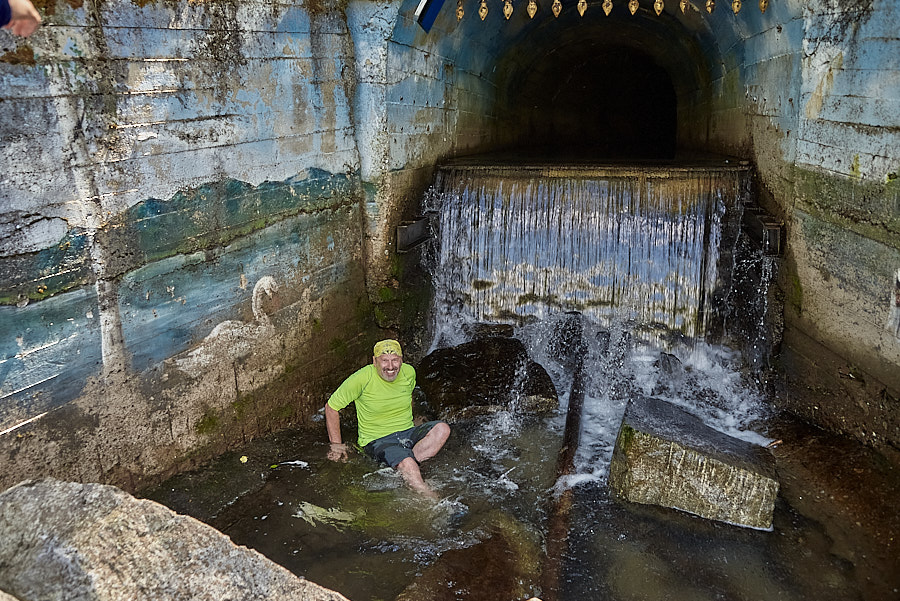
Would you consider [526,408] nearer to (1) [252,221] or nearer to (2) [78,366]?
(1) [252,221]

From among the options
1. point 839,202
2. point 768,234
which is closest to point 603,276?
point 768,234

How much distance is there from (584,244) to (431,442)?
104 inches

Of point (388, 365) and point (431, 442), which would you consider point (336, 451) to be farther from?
point (388, 365)

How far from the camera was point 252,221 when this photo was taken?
17.6 ft

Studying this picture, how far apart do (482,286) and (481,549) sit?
333cm

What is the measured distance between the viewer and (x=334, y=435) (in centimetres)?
515

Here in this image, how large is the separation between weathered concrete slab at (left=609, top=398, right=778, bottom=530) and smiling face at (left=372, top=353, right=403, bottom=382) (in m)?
1.66

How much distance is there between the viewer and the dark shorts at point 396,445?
5.02m

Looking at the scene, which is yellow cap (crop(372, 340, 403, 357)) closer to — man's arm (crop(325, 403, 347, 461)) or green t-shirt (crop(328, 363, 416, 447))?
green t-shirt (crop(328, 363, 416, 447))

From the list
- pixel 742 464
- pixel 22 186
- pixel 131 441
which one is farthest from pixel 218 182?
pixel 742 464

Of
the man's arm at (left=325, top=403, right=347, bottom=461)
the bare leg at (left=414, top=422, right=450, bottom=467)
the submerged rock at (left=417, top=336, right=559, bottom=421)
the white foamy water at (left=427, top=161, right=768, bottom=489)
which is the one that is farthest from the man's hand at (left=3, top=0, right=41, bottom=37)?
the white foamy water at (left=427, top=161, right=768, bottom=489)

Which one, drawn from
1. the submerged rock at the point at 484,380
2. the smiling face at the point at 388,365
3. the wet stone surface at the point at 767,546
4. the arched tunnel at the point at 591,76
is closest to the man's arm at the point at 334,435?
the smiling face at the point at 388,365

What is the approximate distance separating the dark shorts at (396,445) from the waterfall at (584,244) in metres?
1.98

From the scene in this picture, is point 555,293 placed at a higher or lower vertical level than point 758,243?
lower
